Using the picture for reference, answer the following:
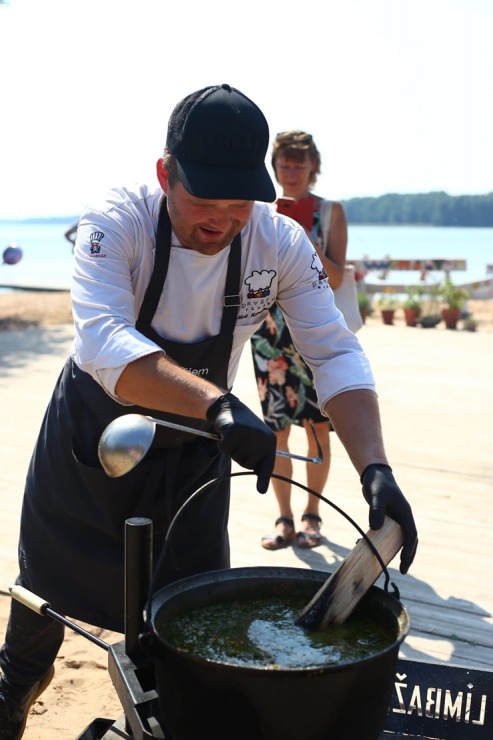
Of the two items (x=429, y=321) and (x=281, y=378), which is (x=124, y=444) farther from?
(x=429, y=321)

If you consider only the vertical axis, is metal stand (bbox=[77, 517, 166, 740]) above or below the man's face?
below

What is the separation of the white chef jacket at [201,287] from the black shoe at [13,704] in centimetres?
94

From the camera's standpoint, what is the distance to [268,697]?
1332 millimetres

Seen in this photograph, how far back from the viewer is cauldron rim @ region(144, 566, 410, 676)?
1.31 metres

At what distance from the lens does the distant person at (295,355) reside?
12.8 feet

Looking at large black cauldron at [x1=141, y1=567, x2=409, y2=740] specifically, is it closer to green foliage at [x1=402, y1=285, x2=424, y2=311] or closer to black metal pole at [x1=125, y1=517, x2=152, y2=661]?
black metal pole at [x1=125, y1=517, x2=152, y2=661]

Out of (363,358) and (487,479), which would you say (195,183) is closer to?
(363,358)

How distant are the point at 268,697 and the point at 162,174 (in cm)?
119

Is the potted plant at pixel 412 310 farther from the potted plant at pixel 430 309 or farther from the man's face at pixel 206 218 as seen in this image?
the man's face at pixel 206 218

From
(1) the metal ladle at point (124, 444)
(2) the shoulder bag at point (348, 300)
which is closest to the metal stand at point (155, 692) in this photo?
(1) the metal ladle at point (124, 444)

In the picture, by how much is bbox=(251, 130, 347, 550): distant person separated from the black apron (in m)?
1.64

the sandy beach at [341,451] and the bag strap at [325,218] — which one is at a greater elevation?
the bag strap at [325,218]

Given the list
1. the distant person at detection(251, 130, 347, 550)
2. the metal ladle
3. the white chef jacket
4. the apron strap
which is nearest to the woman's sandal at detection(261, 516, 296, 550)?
the distant person at detection(251, 130, 347, 550)

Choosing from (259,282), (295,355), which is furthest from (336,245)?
(259,282)
